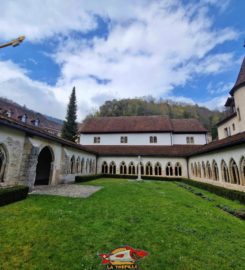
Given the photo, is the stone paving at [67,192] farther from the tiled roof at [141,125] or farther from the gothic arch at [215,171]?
the tiled roof at [141,125]

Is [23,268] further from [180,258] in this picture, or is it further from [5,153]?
[5,153]

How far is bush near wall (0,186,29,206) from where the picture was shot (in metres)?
7.22

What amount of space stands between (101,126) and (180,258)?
28414mm

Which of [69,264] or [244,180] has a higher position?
[244,180]

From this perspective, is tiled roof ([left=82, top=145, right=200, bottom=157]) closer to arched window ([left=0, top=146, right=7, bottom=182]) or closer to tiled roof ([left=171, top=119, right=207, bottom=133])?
tiled roof ([left=171, top=119, right=207, bottom=133])

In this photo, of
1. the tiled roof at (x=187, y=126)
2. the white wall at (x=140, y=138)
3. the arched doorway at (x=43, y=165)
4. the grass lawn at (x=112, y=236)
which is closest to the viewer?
the grass lawn at (x=112, y=236)

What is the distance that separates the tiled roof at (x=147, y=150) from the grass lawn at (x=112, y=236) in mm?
16266

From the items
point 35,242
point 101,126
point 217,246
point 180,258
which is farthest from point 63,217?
point 101,126

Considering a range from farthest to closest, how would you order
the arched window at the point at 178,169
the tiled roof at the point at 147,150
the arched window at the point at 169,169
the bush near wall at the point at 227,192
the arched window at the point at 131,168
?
1. the arched window at the point at 131,168
2. the tiled roof at the point at 147,150
3. the arched window at the point at 169,169
4. the arched window at the point at 178,169
5. the bush near wall at the point at 227,192

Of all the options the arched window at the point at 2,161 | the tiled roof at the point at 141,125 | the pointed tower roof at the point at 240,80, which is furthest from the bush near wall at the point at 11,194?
the tiled roof at the point at 141,125

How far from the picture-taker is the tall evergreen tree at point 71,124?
3706cm

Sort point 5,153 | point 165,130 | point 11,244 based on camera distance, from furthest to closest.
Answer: point 165,130 < point 5,153 < point 11,244

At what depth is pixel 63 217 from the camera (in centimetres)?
602

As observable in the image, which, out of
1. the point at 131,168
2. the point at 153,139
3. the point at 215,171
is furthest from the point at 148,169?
the point at 215,171
